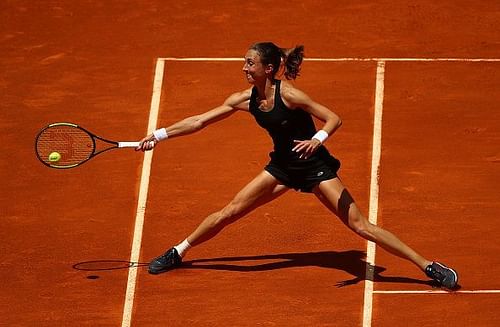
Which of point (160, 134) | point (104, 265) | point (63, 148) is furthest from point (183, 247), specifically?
point (63, 148)

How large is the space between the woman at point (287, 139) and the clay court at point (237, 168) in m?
0.65

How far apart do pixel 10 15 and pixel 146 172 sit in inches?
171

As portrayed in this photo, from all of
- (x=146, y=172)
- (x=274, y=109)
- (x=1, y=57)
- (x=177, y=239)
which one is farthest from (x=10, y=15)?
(x=274, y=109)

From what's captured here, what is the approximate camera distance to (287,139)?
44.8ft

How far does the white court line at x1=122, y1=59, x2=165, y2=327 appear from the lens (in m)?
14.1

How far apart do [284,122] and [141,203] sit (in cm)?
267

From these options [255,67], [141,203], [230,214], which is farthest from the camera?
[141,203]

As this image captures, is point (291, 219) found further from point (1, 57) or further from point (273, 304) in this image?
point (1, 57)

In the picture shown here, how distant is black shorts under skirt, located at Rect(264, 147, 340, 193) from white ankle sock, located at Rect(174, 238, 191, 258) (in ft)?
3.95

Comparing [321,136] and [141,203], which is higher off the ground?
[321,136]

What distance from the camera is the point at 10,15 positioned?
19.6 meters

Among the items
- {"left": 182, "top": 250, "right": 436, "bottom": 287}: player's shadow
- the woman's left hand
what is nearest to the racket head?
{"left": 182, "top": 250, "right": 436, "bottom": 287}: player's shadow

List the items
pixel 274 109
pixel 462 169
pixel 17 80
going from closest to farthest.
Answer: pixel 274 109 < pixel 462 169 < pixel 17 80

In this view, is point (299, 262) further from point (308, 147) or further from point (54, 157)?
point (54, 157)
